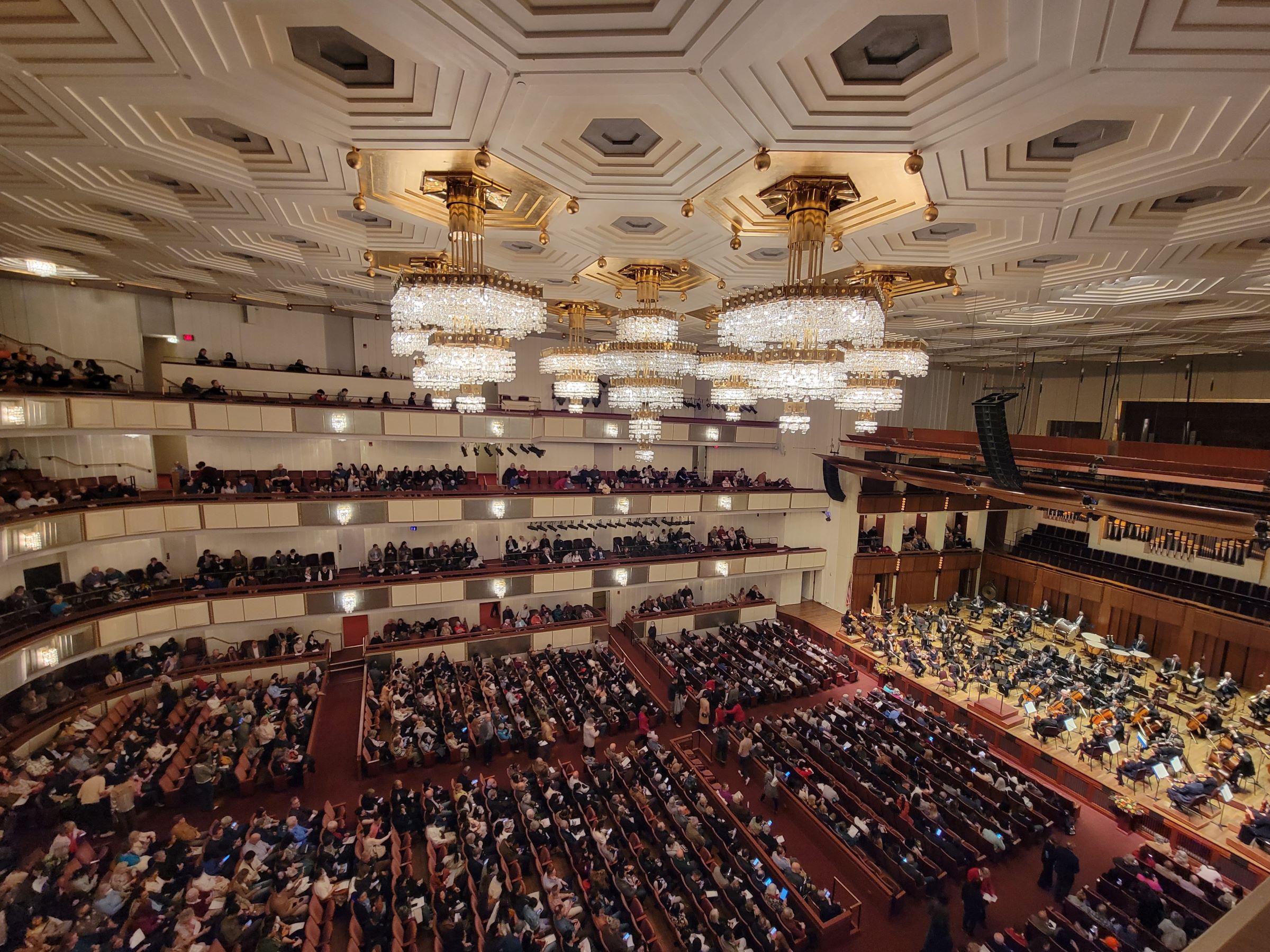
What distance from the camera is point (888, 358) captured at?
22.5 ft

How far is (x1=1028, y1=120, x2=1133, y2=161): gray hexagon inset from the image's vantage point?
12.1 ft

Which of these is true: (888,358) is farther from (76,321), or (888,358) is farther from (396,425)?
(76,321)

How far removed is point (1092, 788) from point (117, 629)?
21.5 meters

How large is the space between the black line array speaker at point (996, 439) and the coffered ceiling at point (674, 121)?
2776 mm

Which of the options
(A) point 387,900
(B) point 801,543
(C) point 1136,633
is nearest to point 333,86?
(A) point 387,900

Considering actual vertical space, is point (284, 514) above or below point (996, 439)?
below

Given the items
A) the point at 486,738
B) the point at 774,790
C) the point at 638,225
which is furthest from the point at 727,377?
the point at 486,738

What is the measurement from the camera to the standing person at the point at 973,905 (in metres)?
7.82

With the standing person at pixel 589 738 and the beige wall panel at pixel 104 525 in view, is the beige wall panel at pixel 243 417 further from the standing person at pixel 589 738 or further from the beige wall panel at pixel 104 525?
the standing person at pixel 589 738

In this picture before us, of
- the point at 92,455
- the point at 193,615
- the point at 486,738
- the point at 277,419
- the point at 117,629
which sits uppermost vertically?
the point at 277,419

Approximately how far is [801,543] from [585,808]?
46.4 feet

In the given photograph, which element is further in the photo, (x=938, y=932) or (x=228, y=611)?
(x=228, y=611)

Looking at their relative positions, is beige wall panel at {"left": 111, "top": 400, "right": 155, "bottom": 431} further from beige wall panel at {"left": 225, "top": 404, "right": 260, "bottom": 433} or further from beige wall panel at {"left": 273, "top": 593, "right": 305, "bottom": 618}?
beige wall panel at {"left": 273, "top": 593, "right": 305, "bottom": 618}

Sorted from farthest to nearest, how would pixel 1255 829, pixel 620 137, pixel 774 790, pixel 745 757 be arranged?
1. pixel 745 757
2. pixel 774 790
3. pixel 1255 829
4. pixel 620 137
